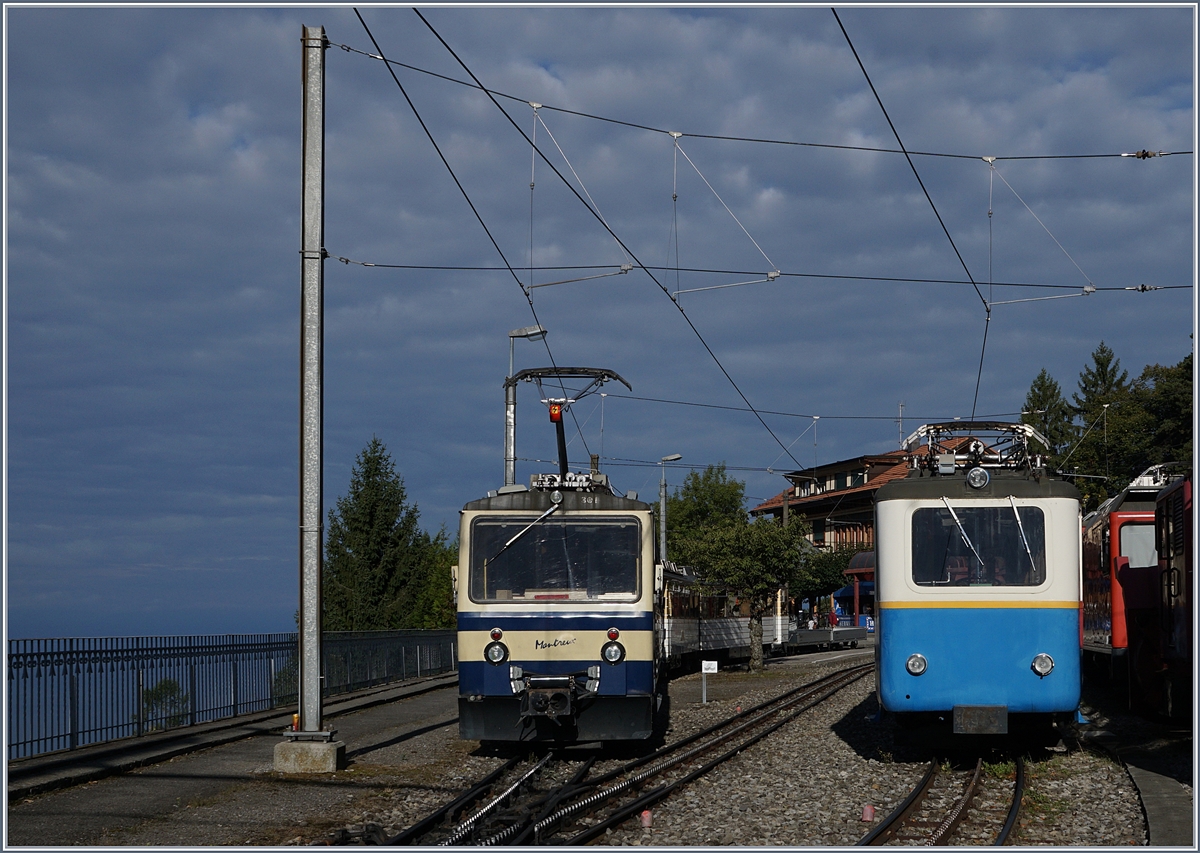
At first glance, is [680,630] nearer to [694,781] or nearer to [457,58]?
[694,781]

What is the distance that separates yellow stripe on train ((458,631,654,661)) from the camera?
1334cm

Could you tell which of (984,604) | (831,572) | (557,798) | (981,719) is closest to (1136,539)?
(984,604)

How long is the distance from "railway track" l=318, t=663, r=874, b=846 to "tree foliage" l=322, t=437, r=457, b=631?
92.6 feet

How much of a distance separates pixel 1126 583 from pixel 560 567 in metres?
8.48

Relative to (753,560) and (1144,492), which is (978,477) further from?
(753,560)

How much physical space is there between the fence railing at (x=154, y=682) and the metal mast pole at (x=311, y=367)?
3.16ft

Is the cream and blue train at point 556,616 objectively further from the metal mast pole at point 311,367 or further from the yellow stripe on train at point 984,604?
the yellow stripe on train at point 984,604

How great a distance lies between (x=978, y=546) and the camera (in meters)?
12.3

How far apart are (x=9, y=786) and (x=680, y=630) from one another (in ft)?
60.3

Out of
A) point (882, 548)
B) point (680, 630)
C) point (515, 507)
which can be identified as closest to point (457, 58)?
point (515, 507)

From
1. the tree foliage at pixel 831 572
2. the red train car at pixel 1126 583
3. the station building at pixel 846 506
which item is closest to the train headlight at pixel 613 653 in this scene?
the red train car at pixel 1126 583

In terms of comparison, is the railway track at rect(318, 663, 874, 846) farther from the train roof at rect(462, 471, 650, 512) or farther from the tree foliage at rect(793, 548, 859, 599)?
the tree foliage at rect(793, 548, 859, 599)

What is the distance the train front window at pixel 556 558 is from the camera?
44.5 feet

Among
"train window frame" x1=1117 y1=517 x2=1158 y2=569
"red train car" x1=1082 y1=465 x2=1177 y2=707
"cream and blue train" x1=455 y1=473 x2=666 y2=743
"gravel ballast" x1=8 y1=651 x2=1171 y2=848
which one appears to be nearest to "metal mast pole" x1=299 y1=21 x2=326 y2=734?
"gravel ballast" x1=8 y1=651 x2=1171 y2=848
